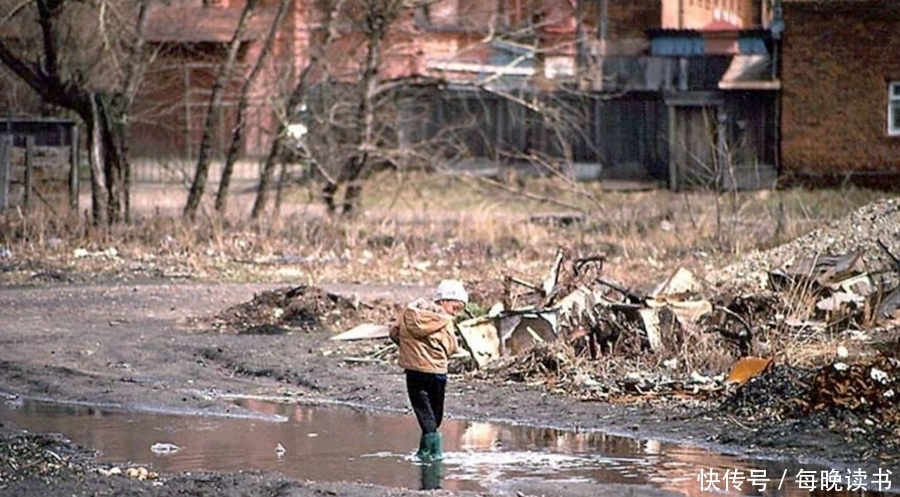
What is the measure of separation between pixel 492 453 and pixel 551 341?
3.78m

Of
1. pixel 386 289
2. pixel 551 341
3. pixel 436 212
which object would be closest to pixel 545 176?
pixel 436 212

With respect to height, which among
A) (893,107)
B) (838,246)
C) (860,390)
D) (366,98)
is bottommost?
(838,246)

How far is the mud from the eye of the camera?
10039mm

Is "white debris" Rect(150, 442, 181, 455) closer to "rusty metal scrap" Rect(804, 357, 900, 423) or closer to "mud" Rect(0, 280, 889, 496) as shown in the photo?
"mud" Rect(0, 280, 889, 496)

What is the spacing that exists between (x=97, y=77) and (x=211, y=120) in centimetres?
209

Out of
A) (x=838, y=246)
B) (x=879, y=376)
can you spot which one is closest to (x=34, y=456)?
(x=879, y=376)

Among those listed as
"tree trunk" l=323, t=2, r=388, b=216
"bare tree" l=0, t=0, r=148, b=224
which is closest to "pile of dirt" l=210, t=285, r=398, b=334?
"bare tree" l=0, t=0, r=148, b=224

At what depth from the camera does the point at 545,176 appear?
40.5 metres

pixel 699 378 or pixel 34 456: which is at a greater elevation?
pixel 34 456

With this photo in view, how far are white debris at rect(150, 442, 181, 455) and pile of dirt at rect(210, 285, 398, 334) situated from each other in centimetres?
650

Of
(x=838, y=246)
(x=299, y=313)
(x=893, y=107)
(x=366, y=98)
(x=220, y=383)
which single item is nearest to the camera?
(x=220, y=383)

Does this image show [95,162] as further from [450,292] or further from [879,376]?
[879,376]

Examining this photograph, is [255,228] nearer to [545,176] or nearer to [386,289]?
[386,289]

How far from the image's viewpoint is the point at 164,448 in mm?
11930
